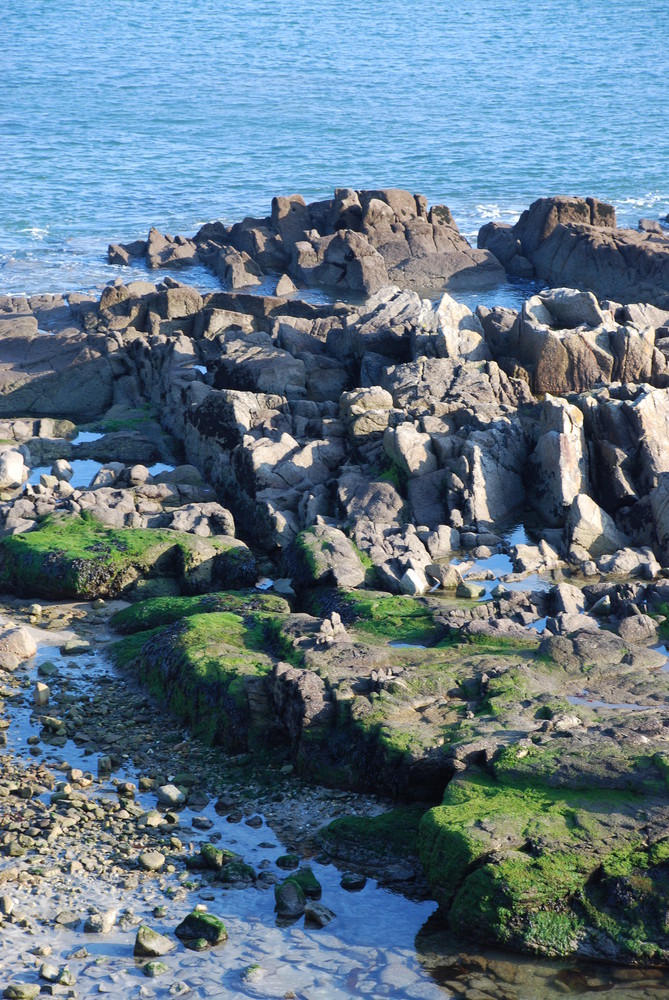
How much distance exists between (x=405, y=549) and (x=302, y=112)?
55.7 m

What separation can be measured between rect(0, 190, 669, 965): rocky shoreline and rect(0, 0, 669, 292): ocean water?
14.6 meters

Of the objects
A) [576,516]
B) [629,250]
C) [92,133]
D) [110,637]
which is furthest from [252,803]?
[92,133]

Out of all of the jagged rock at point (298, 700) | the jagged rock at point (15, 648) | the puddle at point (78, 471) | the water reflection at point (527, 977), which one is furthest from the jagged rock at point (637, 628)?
the puddle at point (78, 471)

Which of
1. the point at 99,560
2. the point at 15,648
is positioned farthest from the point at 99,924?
the point at 99,560

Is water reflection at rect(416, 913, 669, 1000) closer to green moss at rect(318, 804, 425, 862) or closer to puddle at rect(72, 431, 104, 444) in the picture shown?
green moss at rect(318, 804, 425, 862)

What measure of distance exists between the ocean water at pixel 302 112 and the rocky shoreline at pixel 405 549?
1458cm

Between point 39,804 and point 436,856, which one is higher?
point 436,856

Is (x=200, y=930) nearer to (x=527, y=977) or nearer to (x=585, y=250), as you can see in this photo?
(x=527, y=977)

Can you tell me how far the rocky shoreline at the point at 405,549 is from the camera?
10.6 metres

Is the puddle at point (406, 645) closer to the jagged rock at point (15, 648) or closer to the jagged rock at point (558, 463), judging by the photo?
the jagged rock at point (15, 648)

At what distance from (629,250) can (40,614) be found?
76.9 feet

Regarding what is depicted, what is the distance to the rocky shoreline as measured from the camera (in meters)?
10.6

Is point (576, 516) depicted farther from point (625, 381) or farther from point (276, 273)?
point (276, 273)

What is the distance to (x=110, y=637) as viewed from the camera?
16.3 m
